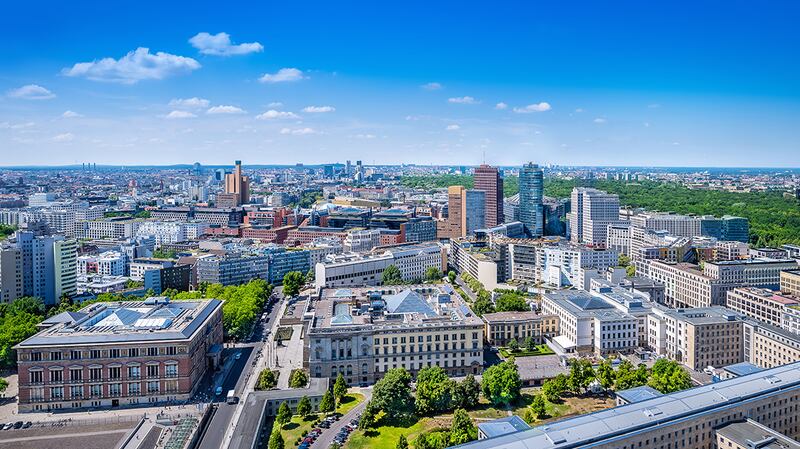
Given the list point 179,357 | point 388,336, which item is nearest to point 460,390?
point 388,336

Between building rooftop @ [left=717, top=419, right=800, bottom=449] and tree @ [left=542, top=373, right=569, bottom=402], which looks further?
tree @ [left=542, top=373, right=569, bottom=402]

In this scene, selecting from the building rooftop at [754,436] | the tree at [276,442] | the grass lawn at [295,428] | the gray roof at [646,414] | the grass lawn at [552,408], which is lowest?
the grass lawn at [295,428]

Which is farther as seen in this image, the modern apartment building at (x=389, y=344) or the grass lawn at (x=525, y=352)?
the grass lawn at (x=525, y=352)

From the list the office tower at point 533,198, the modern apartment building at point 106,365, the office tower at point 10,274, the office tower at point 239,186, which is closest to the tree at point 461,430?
the modern apartment building at point 106,365

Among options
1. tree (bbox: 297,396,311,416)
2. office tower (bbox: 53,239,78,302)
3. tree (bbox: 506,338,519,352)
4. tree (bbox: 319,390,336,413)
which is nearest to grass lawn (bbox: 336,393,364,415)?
tree (bbox: 319,390,336,413)

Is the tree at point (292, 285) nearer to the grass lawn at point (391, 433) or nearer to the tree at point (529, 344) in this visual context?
the tree at point (529, 344)

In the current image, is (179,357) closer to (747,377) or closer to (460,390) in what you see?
(460,390)

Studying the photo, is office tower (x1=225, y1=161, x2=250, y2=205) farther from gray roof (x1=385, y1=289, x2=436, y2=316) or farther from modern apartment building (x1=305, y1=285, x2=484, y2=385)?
modern apartment building (x1=305, y1=285, x2=484, y2=385)
